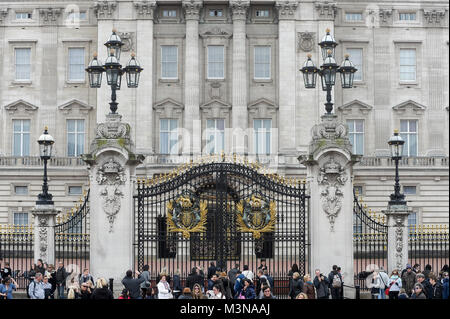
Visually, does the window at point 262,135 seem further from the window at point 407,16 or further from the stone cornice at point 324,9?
the window at point 407,16

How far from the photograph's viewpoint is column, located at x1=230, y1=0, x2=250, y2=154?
56.9 metres

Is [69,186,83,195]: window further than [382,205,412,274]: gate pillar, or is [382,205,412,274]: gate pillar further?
[69,186,83,195]: window

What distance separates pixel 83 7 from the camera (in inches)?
2339

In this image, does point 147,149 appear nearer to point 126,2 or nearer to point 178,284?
point 126,2

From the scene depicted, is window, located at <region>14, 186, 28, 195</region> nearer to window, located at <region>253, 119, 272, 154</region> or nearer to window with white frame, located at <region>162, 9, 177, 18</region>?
window with white frame, located at <region>162, 9, 177, 18</region>

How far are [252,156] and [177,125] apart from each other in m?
5.57

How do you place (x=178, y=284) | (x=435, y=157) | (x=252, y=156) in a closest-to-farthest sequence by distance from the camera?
(x=178, y=284) → (x=252, y=156) → (x=435, y=157)

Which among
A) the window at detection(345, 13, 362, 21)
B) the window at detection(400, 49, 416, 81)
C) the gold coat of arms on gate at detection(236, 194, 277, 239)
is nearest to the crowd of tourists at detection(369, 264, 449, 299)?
the gold coat of arms on gate at detection(236, 194, 277, 239)

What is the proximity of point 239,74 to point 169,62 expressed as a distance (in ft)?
14.5

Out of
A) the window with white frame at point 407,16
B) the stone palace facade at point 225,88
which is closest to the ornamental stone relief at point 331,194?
the stone palace facade at point 225,88

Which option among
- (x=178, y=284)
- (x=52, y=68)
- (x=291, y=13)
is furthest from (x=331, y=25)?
(x=178, y=284)

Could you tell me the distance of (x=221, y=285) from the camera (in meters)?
23.5

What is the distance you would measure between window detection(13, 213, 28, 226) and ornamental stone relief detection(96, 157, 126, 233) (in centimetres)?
3073

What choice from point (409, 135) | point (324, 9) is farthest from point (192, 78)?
point (409, 135)
